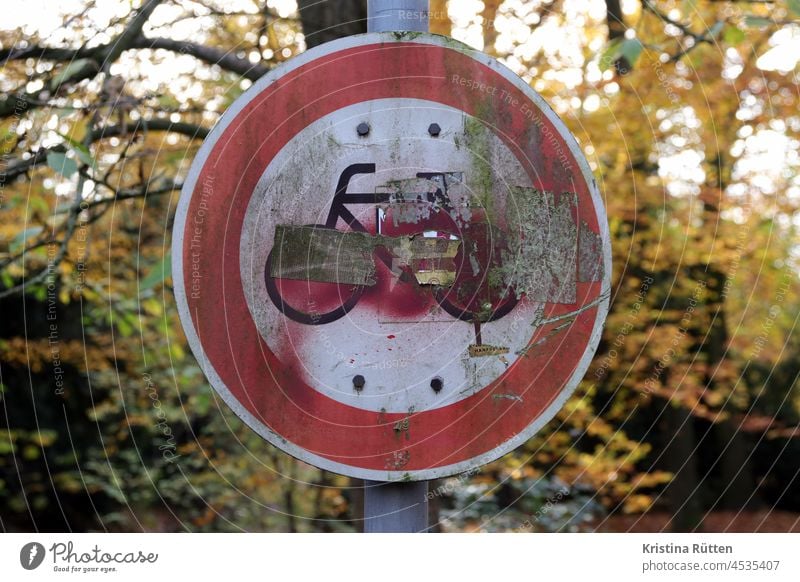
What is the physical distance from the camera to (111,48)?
2.73m

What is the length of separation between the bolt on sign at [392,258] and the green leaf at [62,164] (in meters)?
0.92

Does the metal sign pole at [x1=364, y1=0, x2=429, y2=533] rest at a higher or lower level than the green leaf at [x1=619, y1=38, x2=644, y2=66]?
lower

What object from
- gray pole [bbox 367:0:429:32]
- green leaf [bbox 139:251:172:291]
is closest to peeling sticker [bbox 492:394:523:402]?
gray pole [bbox 367:0:429:32]

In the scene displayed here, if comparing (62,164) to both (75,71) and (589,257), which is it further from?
(589,257)

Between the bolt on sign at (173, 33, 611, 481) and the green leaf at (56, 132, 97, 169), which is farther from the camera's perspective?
the green leaf at (56, 132, 97, 169)

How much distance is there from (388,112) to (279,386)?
1.64ft

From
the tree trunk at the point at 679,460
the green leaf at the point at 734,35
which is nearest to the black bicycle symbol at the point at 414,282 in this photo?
the green leaf at the point at 734,35

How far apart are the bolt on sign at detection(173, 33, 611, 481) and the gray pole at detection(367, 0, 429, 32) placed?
6 centimetres

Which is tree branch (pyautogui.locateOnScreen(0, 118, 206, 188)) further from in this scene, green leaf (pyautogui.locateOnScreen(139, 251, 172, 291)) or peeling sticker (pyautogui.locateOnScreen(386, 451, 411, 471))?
peeling sticker (pyautogui.locateOnScreen(386, 451, 411, 471))

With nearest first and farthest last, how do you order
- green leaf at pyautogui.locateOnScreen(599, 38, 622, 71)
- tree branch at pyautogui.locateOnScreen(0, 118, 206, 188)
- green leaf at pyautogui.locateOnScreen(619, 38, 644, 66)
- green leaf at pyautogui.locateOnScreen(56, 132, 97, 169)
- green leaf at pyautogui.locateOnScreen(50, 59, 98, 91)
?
green leaf at pyautogui.locateOnScreen(56, 132, 97, 169)
green leaf at pyautogui.locateOnScreen(619, 38, 644, 66)
green leaf at pyautogui.locateOnScreen(599, 38, 622, 71)
green leaf at pyautogui.locateOnScreen(50, 59, 98, 91)
tree branch at pyautogui.locateOnScreen(0, 118, 206, 188)

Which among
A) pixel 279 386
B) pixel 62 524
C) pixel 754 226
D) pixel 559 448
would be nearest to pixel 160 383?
pixel 62 524

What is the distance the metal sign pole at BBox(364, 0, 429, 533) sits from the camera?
1384mm

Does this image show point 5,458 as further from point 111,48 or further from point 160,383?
point 111,48

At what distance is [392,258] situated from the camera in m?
1.38
